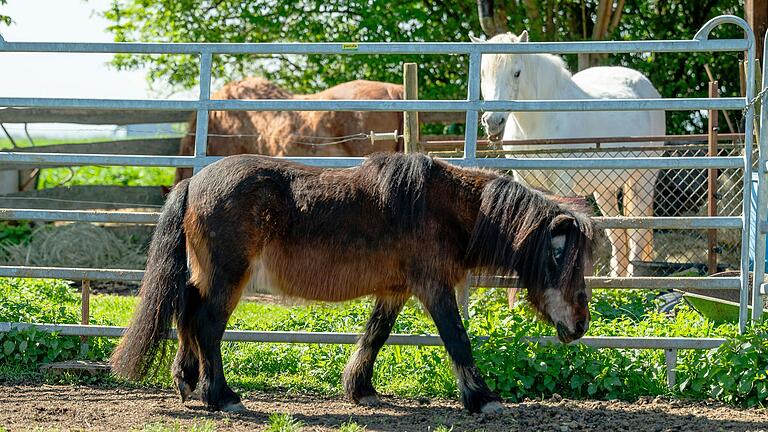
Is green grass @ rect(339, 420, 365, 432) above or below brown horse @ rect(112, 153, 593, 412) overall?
below

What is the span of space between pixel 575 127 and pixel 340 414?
412 centimetres

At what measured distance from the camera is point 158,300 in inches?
210

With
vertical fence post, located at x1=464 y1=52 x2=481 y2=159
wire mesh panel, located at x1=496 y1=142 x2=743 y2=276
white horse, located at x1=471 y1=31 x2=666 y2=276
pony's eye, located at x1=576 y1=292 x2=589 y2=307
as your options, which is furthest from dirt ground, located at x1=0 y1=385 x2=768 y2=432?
white horse, located at x1=471 y1=31 x2=666 y2=276

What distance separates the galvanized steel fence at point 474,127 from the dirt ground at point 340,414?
437 millimetres

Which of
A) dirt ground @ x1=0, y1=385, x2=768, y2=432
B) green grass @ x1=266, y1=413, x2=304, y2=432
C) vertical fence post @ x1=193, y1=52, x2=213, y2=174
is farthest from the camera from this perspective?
vertical fence post @ x1=193, y1=52, x2=213, y2=174

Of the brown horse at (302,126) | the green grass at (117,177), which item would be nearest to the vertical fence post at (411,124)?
the brown horse at (302,126)

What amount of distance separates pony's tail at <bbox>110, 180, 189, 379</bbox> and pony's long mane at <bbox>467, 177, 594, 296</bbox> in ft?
5.50

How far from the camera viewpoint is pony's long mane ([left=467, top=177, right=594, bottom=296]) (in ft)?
17.1

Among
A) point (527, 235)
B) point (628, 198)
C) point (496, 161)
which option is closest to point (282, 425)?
point (527, 235)

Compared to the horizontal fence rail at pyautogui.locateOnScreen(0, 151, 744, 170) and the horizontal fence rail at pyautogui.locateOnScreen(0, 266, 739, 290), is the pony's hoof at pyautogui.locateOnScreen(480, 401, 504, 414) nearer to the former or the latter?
the horizontal fence rail at pyautogui.locateOnScreen(0, 266, 739, 290)

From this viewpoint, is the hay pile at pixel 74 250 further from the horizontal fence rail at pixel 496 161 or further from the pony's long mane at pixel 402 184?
the pony's long mane at pixel 402 184

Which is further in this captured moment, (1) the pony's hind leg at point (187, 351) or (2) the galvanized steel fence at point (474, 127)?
(2) the galvanized steel fence at point (474, 127)

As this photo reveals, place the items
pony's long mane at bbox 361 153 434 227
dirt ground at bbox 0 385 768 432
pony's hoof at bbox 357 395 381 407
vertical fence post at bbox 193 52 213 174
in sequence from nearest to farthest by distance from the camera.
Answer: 1. dirt ground at bbox 0 385 768 432
2. pony's long mane at bbox 361 153 434 227
3. pony's hoof at bbox 357 395 381 407
4. vertical fence post at bbox 193 52 213 174

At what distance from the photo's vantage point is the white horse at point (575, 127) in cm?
779
